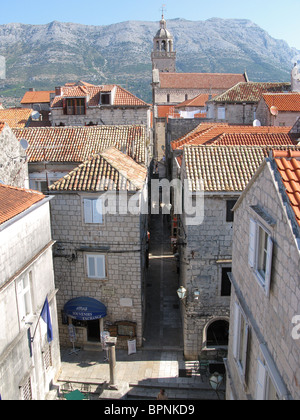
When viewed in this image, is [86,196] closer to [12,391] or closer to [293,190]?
[12,391]

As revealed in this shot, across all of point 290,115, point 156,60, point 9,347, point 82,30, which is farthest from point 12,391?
point 82,30

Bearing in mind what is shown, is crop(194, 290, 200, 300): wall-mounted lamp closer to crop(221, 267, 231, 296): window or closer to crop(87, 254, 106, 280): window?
crop(221, 267, 231, 296): window

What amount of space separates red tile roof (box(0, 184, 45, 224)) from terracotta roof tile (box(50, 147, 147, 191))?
79.8 inches

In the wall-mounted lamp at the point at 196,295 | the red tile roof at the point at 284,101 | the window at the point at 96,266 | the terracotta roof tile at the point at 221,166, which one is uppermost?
the red tile roof at the point at 284,101

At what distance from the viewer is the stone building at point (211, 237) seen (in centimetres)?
1446

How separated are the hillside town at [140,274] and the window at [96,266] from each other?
48 mm

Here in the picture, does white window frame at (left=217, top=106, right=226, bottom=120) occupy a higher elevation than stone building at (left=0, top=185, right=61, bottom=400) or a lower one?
higher

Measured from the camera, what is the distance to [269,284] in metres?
6.68

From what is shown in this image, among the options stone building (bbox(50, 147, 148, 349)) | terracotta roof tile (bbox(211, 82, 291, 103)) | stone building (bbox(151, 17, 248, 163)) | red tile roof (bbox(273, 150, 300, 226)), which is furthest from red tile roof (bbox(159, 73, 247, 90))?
red tile roof (bbox(273, 150, 300, 226))

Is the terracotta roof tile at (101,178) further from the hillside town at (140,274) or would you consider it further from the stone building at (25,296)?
the stone building at (25,296)

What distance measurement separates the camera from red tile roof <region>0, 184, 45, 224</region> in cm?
1090

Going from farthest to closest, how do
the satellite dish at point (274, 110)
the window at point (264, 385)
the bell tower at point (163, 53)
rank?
the bell tower at point (163, 53)
the satellite dish at point (274, 110)
the window at point (264, 385)

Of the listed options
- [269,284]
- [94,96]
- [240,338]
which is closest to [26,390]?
[240,338]

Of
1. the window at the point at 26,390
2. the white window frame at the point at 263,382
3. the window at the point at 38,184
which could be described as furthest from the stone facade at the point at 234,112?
the white window frame at the point at 263,382
